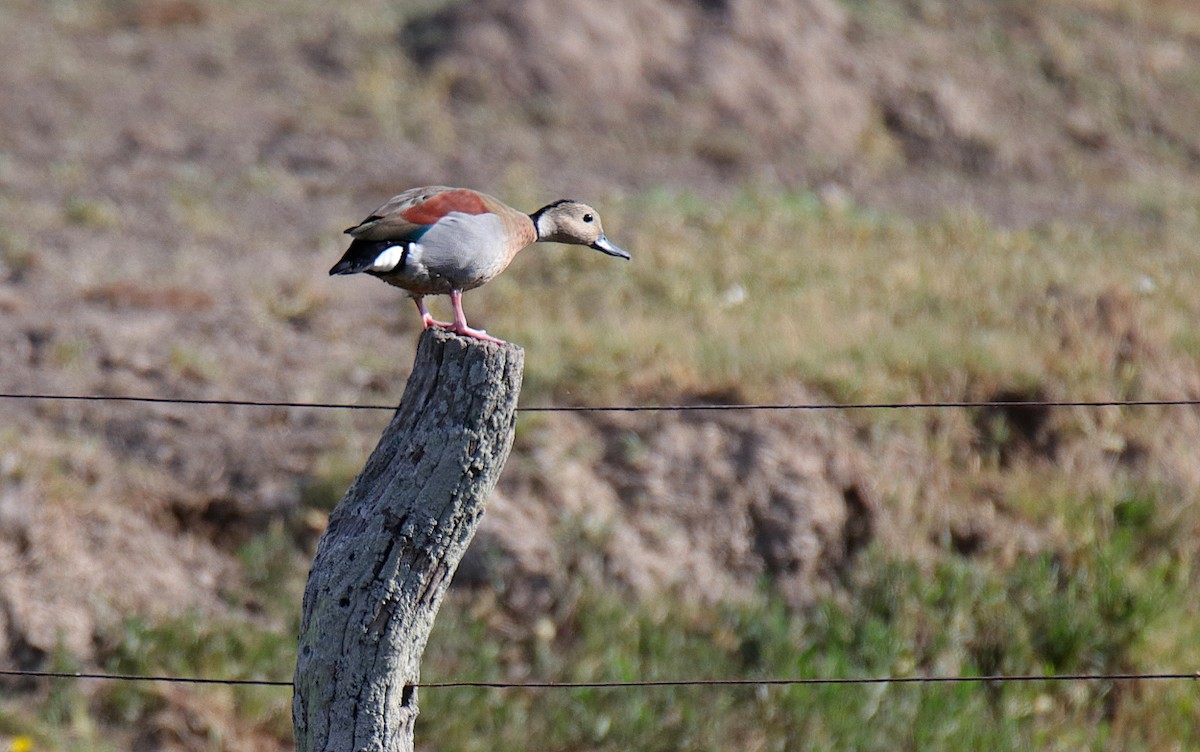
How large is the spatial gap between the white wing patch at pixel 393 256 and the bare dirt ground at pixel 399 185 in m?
3.64

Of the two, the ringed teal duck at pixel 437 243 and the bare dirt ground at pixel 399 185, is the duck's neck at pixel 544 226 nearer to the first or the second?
the ringed teal duck at pixel 437 243

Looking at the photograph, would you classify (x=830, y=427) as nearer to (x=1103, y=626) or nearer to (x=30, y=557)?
(x=1103, y=626)

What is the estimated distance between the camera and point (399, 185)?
41.1ft

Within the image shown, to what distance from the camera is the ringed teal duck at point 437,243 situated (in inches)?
149

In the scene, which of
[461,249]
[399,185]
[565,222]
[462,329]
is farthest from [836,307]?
[462,329]

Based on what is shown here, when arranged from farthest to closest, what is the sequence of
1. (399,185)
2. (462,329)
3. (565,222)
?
(399,185), (565,222), (462,329)

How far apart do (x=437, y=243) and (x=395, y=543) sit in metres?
0.85

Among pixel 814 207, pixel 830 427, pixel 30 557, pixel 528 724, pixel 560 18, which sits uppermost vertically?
pixel 560 18

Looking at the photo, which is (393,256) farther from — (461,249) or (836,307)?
(836,307)

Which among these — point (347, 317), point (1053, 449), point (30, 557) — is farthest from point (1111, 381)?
point (30, 557)

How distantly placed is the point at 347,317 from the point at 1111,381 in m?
5.10

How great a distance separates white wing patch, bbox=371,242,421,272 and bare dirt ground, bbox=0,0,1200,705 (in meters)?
3.64

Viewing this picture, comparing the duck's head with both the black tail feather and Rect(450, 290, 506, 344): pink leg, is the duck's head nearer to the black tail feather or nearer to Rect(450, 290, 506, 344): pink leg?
Rect(450, 290, 506, 344): pink leg

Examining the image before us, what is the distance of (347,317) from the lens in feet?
31.3
